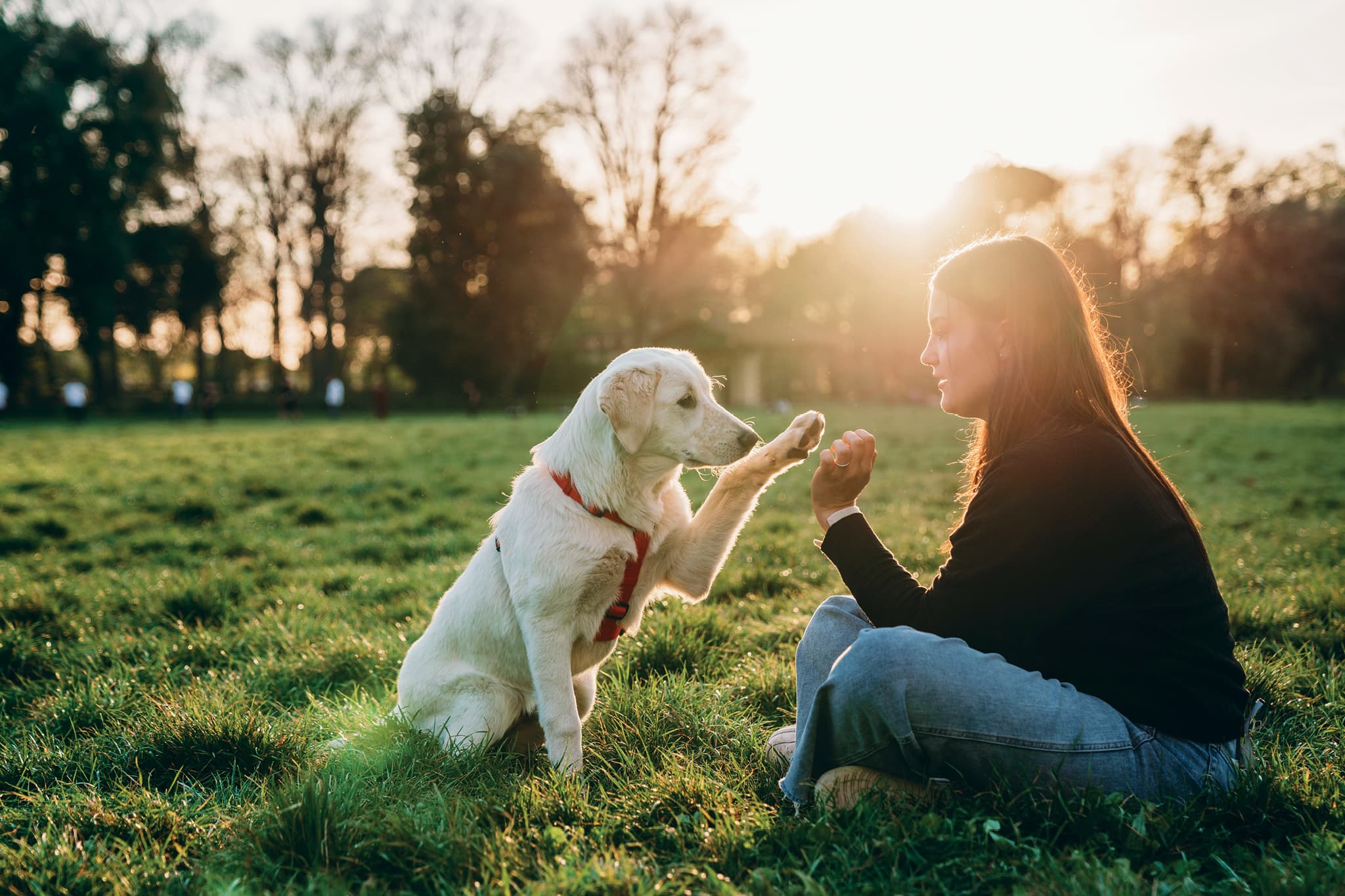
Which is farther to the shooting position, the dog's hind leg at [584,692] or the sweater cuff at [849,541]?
the dog's hind leg at [584,692]

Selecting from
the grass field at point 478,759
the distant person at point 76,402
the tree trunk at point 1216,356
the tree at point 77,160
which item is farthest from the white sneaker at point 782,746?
the tree trunk at point 1216,356

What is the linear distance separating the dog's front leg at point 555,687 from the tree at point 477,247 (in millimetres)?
40469

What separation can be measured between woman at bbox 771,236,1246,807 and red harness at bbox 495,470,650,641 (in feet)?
3.10

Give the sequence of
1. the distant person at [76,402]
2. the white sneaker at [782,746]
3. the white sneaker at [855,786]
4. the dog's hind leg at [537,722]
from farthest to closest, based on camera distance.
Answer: the distant person at [76,402]
the dog's hind leg at [537,722]
the white sneaker at [782,746]
the white sneaker at [855,786]

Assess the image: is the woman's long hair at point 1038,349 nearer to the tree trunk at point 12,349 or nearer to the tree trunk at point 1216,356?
the tree trunk at point 12,349

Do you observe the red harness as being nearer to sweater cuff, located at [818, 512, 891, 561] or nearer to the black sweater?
sweater cuff, located at [818, 512, 891, 561]

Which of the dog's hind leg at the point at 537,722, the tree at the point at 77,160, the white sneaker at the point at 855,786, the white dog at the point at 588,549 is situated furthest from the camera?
the tree at the point at 77,160

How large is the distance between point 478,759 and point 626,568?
0.90 meters

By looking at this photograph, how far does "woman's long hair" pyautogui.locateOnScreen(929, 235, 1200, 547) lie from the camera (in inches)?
94.3

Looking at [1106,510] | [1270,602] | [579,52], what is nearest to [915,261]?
[579,52]

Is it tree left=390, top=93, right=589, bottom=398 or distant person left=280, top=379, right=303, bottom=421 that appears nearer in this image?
distant person left=280, top=379, right=303, bottom=421

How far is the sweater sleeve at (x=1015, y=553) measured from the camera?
85.7 inches

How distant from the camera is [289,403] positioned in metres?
33.8

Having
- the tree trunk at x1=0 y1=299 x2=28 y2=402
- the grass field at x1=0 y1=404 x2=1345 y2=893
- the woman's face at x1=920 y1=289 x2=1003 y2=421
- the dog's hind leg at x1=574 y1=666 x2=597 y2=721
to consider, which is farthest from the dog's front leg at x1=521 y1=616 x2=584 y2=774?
the tree trunk at x1=0 y1=299 x2=28 y2=402
